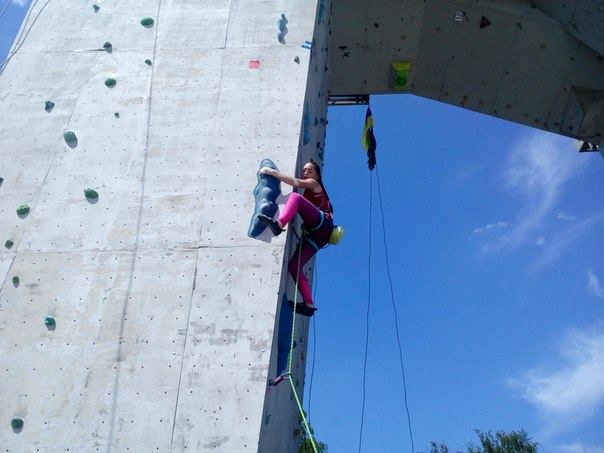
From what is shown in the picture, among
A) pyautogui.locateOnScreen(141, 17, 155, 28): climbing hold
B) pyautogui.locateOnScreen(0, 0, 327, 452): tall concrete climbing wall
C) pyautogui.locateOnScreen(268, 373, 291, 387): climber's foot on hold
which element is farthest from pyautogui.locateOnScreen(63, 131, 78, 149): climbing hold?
pyautogui.locateOnScreen(268, 373, 291, 387): climber's foot on hold

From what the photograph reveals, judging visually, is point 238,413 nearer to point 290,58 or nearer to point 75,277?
point 75,277

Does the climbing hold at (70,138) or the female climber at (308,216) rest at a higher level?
the climbing hold at (70,138)

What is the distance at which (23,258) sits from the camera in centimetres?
343

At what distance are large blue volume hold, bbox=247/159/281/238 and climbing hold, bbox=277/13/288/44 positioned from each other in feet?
4.40

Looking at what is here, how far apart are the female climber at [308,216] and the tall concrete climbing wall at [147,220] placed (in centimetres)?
14

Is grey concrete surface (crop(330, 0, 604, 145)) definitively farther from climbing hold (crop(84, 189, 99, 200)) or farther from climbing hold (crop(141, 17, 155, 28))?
climbing hold (crop(84, 189, 99, 200))

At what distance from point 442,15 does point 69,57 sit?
3.98 metres

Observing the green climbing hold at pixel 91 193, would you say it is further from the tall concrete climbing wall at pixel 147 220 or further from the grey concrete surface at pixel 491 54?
the grey concrete surface at pixel 491 54

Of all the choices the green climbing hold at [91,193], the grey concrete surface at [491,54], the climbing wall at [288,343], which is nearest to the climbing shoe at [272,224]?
the climbing wall at [288,343]

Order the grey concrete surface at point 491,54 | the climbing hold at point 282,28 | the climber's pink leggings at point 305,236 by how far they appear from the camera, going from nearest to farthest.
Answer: the climber's pink leggings at point 305,236 → the climbing hold at point 282,28 → the grey concrete surface at point 491,54

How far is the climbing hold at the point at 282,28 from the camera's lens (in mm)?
4301

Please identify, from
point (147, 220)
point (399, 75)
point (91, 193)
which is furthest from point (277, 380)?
point (399, 75)

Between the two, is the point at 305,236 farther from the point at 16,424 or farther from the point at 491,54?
the point at 491,54

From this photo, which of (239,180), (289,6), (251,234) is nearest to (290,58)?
(289,6)
